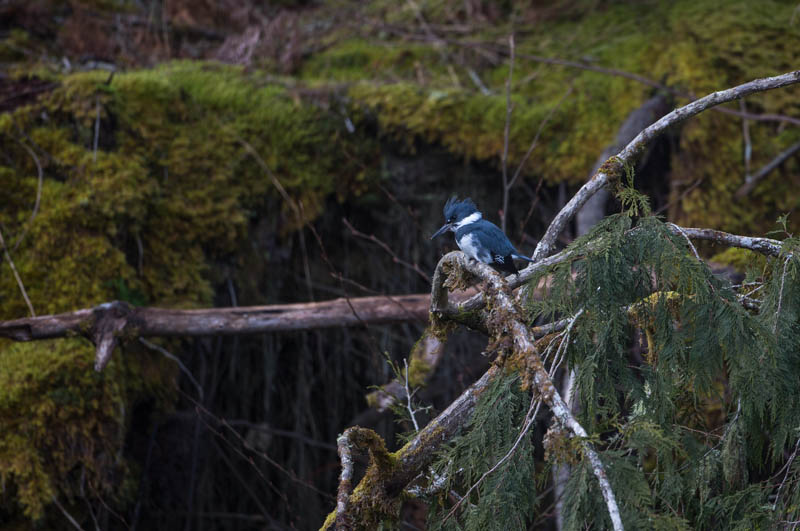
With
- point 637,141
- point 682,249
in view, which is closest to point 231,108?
point 637,141

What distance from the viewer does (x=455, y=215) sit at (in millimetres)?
3006

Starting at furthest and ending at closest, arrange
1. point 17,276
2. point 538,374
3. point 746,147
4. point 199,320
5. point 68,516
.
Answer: point 746,147 < point 17,276 < point 199,320 < point 68,516 < point 538,374

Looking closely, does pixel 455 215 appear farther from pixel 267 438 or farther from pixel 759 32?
pixel 759 32

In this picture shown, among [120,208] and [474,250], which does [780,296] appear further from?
[120,208]

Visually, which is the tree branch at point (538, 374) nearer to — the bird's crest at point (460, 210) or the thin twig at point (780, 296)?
the thin twig at point (780, 296)

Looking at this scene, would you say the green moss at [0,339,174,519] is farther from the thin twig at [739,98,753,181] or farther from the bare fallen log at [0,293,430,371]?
the thin twig at [739,98,753,181]

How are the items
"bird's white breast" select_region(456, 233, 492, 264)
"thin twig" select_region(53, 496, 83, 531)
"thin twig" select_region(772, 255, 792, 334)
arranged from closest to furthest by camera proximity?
"thin twig" select_region(772, 255, 792, 334)
"bird's white breast" select_region(456, 233, 492, 264)
"thin twig" select_region(53, 496, 83, 531)

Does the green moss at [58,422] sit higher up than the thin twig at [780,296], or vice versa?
the thin twig at [780,296]

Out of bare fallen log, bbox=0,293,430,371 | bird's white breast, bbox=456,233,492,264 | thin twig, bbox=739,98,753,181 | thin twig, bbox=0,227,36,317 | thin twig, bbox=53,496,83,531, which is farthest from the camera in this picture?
thin twig, bbox=739,98,753,181

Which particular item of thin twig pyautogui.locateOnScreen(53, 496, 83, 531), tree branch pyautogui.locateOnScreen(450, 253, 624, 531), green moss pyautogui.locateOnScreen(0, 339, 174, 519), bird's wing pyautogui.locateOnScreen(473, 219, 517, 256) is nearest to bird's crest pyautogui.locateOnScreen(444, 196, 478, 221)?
bird's wing pyautogui.locateOnScreen(473, 219, 517, 256)

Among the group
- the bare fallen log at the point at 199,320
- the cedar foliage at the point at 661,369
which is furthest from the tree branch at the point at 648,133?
the bare fallen log at the point at 199,320

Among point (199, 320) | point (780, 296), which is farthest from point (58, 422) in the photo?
point (780, 296)

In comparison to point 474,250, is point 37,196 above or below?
above

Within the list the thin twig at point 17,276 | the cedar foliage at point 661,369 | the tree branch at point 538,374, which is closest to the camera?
the tree branch at point 538,374
